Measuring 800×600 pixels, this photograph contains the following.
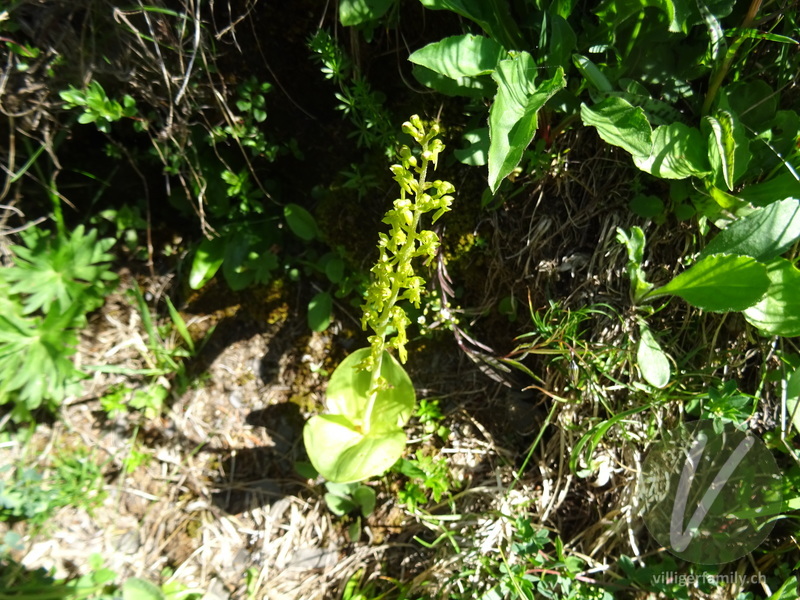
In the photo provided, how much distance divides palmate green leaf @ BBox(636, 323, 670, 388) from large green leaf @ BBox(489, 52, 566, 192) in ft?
2.29

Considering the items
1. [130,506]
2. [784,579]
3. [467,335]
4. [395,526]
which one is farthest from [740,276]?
[130,506]

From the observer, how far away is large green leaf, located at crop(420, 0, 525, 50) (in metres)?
1.34

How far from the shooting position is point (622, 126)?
1313 mm

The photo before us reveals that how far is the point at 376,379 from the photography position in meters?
1.59

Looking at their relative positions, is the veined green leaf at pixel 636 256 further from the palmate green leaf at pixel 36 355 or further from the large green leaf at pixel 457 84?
the palmate green leaf at pixel 36 355

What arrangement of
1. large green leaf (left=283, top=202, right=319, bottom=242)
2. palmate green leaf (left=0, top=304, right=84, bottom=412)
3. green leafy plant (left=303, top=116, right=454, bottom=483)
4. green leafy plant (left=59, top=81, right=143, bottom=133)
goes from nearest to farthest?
green leafy plant (left=303, top=116, right=454, bottom=483), green leafy plant (left=59, top=81, right=143, bottom=133), large green leaf (left=283, top=202, right=319, bottom=242), palmate green leaf (left=0, top=304, right=84, bottom=412)

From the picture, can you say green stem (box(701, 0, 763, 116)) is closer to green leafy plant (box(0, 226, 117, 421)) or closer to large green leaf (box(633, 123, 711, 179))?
large green leaf (box(633, 123, 711, 179))

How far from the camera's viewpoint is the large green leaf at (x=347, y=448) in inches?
62.7

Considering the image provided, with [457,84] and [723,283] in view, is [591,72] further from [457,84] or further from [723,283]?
[723,283]

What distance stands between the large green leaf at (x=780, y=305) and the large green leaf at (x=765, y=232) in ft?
0.15

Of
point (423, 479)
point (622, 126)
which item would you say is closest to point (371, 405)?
point (423, 479)

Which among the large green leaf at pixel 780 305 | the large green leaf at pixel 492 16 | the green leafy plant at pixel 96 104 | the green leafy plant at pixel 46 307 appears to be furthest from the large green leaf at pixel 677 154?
the green leafy plant at pixel 46 307

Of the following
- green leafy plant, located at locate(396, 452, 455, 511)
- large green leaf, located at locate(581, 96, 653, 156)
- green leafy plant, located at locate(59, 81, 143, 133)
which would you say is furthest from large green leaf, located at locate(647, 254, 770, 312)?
green leafy plant, located at locate(59, 81, 143, 133)

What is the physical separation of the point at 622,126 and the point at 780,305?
2.03 ft
